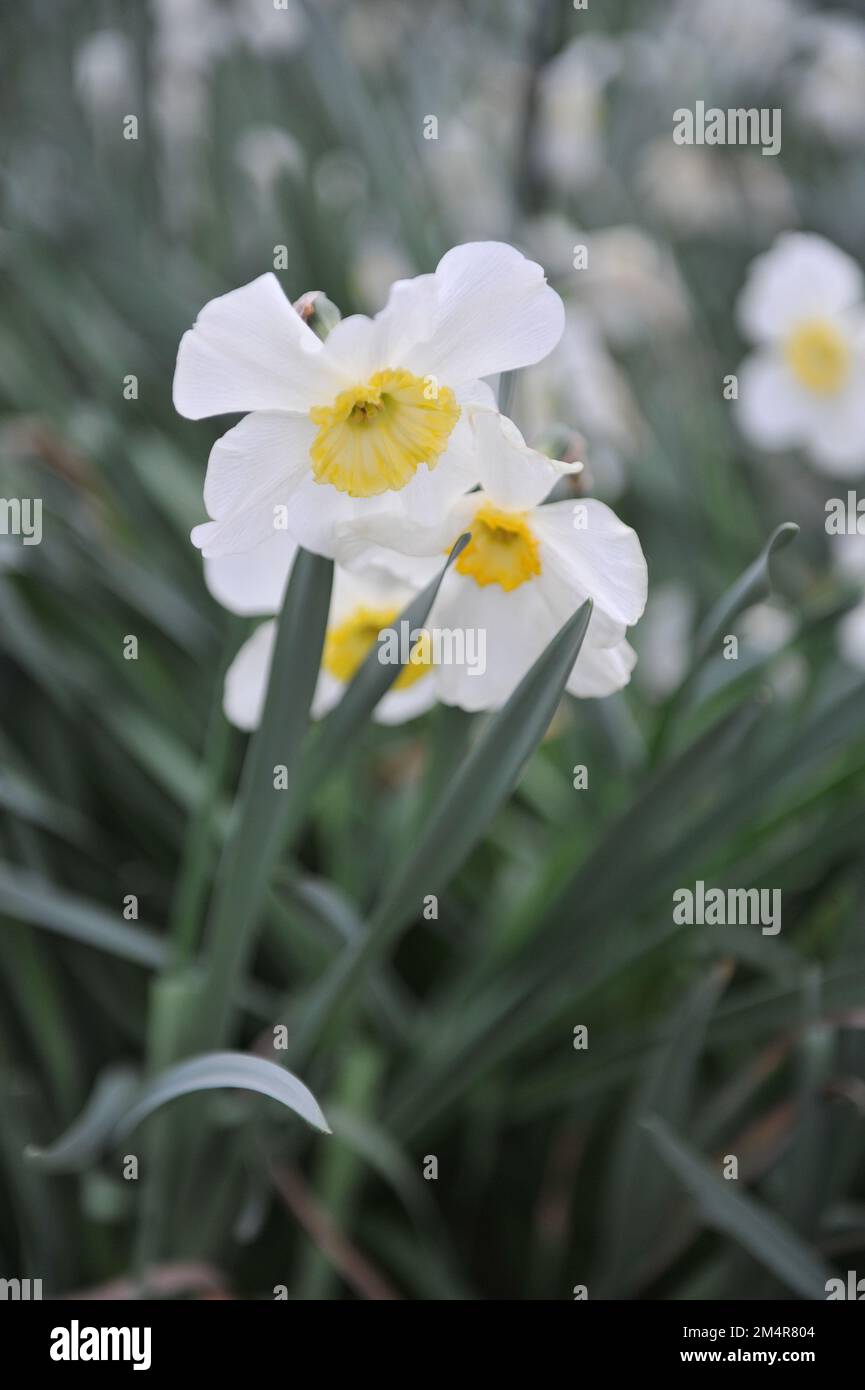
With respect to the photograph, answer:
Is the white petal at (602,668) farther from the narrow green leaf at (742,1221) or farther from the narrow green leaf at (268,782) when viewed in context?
the narrow green leaf at (742,1221)

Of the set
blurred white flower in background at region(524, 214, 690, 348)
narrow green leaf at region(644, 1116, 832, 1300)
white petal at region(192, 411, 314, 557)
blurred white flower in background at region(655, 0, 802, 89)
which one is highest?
blurred white flower in background at region(655, 0, 802, 89)

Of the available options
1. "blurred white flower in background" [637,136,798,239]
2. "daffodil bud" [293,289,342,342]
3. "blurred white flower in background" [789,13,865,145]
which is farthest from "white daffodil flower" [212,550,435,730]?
"blurred white flower in background" [789,13,865,145]

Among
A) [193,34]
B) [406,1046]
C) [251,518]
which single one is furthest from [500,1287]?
[193,34]

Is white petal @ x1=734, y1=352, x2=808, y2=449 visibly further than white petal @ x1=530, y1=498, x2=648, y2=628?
Yes

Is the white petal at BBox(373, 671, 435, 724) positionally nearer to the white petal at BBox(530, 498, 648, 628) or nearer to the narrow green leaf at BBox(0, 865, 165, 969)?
the white petal at BBox(530, 498, 648, 628)

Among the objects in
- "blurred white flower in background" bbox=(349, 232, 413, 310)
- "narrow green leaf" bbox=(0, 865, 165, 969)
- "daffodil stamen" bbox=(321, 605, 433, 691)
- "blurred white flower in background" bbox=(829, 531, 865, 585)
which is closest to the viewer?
"daffodil stamen" bbox=(321, 605, 433, 691)

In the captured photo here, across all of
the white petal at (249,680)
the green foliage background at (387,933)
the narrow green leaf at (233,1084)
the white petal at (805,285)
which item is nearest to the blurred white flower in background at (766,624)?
the green foliage background at (387,933)

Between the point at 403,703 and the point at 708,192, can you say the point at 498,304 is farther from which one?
the point at 708,192
